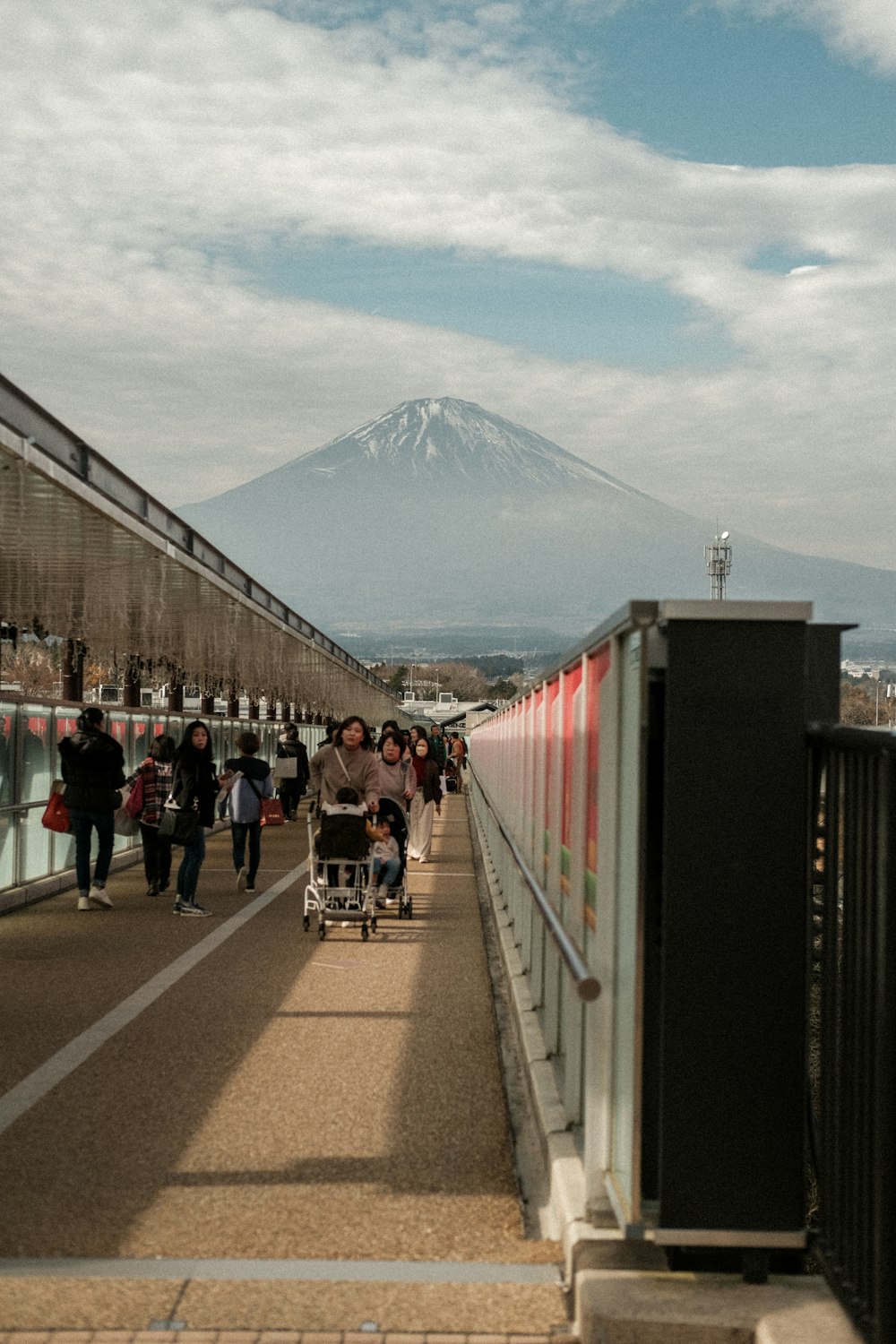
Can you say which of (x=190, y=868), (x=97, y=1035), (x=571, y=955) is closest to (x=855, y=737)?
(x=571, y=955)

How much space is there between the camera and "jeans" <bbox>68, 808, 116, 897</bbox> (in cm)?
1558

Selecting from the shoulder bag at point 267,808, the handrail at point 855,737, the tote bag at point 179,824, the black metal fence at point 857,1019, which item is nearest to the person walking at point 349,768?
the tote bag at point 179,824

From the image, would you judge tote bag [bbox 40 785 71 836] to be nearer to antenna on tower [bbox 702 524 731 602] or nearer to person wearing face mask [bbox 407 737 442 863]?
person wearing face mask [bbox 407 737 442 863]

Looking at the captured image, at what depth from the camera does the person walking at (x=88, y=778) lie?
1544cm

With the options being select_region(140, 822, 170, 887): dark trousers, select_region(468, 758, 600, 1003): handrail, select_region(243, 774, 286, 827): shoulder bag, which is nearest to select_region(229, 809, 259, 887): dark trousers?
select_region(243, 774, 286, 827): shoulder bag

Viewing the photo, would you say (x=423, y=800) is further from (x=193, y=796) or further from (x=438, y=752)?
(x=438, y=752)

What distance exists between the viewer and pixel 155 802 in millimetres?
17109

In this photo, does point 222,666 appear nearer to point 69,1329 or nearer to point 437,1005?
point 437,1005

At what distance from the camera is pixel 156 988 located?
35.8 feet

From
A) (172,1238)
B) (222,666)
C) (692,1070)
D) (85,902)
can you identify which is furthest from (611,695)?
(222,666)

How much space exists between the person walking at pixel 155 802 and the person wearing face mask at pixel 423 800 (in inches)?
241

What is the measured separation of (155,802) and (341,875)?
3.49 metres

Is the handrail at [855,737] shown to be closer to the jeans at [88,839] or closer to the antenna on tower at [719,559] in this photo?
the jeans at [88,839]

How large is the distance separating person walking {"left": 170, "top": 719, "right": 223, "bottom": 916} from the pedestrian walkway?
99.3 inches
